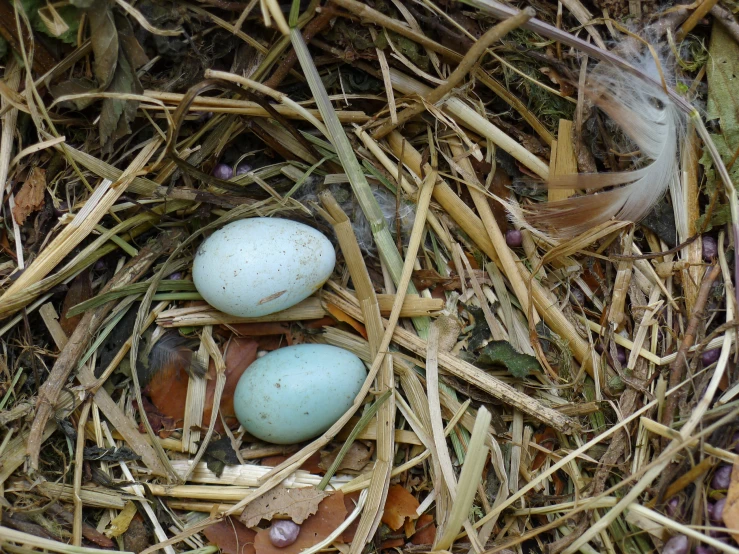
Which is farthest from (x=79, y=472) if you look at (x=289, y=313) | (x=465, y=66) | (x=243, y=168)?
(x=465, y=66)

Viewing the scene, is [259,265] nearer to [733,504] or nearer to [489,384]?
[489,384]

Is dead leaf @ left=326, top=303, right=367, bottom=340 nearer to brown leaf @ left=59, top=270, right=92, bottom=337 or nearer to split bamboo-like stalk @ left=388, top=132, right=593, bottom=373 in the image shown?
split bamboo-like stalk @ left=388, top=132, right=593, bottom=373

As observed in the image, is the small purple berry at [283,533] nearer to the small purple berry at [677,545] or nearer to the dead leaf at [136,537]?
the dead leaf at [136,537]

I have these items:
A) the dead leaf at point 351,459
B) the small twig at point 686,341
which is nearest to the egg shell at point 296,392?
the dead leaf at point 351,459

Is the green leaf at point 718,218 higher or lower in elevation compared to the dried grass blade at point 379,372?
higher

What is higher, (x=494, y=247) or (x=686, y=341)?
(x=686, y=341)

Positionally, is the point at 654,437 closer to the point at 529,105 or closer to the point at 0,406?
the point at 529,105

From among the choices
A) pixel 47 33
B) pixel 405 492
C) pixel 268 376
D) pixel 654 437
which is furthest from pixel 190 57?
pixel 654 437
